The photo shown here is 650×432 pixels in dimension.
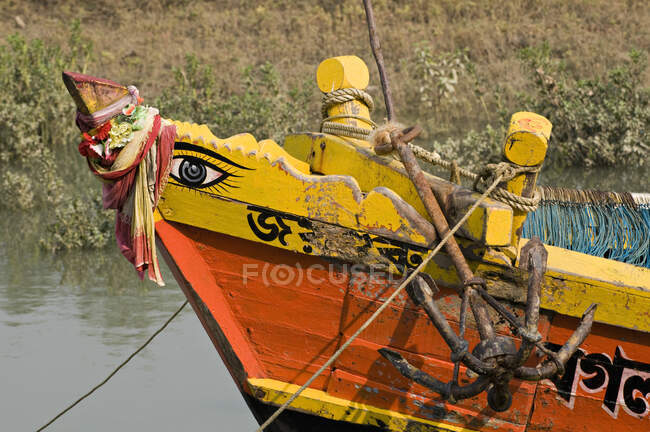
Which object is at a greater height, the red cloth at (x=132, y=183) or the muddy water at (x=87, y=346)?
the red cloth at (x=132, y=183)

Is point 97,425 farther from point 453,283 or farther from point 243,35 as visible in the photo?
point 243,35

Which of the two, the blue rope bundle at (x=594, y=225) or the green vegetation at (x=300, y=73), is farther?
the green vegetation at (x=300, y=73)

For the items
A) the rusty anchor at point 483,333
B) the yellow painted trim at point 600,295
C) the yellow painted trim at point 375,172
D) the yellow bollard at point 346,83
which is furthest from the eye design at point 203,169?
the yellow painted trim at point 600,295

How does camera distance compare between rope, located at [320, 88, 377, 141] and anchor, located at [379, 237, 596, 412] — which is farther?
rope, located at [320, 88, 377, 141]

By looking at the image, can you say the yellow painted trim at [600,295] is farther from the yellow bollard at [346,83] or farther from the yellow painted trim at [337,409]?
the yellow bollard at [346,83]

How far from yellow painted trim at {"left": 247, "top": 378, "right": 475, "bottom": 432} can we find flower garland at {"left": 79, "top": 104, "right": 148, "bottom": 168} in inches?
40.0

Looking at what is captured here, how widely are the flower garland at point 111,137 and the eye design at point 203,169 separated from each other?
0.62 ft

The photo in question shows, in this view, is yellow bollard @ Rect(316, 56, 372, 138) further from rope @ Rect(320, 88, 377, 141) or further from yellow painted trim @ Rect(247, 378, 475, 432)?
yellow painted trim @ Rect(247, 378, 475, 432)

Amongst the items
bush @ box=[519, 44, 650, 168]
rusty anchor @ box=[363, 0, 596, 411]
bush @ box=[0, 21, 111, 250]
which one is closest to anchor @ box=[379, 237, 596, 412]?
rusty anchor @ box=[363, 0, 596, 411]

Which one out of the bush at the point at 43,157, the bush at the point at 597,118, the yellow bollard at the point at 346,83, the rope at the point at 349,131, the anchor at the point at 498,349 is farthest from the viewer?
Result: the bush at the point at 597,118

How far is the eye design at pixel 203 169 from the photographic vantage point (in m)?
3.31

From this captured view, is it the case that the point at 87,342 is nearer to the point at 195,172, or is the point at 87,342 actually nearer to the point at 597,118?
the point at 195,172

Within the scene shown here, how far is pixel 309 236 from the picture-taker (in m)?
3.30

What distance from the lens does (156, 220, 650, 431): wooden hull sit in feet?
10.9
